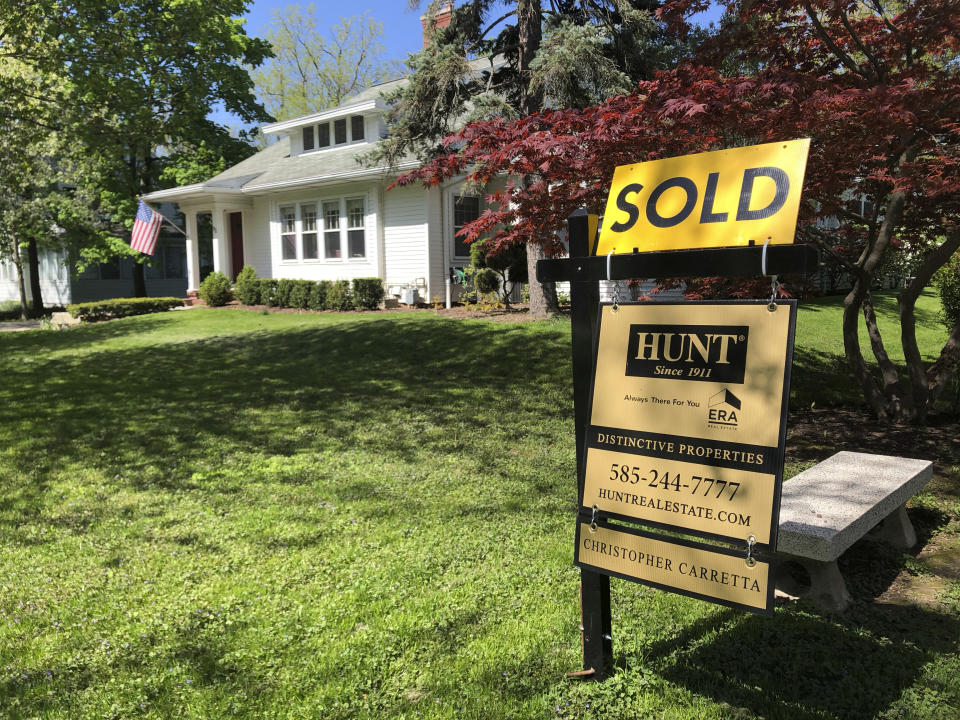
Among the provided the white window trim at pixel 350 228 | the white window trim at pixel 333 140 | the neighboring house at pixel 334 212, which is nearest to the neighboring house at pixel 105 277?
the neighboring house at pixel 334 212

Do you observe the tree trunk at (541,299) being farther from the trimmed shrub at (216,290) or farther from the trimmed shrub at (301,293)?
the trimmed shrub at (216,290)

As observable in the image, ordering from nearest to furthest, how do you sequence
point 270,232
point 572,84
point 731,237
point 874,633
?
point 731,237, point 874,633, point 572,84, point 270,232

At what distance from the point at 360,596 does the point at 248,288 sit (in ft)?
58.1

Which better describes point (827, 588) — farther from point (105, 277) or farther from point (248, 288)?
point (105, 277)

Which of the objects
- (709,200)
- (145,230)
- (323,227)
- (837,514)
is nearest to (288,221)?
(323,227)

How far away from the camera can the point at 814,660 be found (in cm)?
304

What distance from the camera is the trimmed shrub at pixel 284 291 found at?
19062mm

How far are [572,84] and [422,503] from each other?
→ 9.36 metres

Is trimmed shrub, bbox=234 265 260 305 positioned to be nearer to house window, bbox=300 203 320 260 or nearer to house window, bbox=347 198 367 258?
house window, bbox=300 203 320 260

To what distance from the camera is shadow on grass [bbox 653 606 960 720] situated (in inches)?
109

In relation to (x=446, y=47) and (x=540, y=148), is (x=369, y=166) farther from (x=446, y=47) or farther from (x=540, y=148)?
(x=540, y=148)

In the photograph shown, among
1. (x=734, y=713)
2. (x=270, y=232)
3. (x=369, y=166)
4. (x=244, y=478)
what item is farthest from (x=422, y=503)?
(x=270, y=232)

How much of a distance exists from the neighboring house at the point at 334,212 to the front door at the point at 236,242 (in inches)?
1.3

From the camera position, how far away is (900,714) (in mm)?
2680
